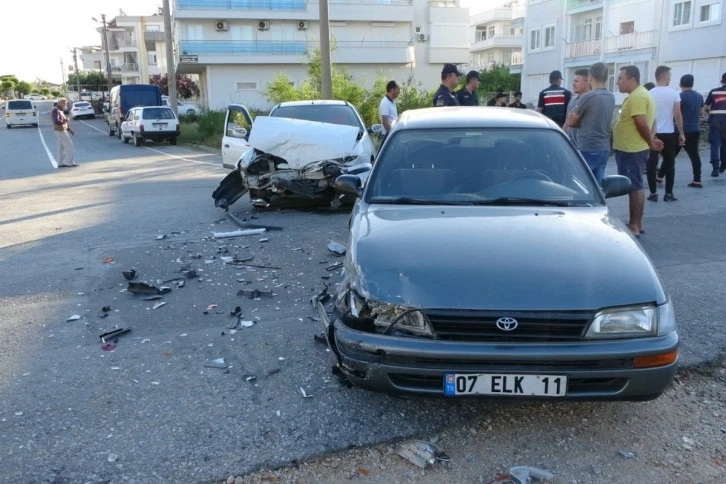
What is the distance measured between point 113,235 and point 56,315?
10.6 ft

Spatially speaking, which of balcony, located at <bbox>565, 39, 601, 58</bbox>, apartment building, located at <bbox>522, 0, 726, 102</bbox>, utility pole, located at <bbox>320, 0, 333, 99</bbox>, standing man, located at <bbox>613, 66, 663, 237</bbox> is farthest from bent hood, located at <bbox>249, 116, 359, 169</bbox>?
balcony, located at <bbox>565, 39, 601, 58</bbox>

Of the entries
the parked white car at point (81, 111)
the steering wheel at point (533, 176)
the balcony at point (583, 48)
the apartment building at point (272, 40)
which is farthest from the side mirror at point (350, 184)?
the parked white car at point (81, 111)

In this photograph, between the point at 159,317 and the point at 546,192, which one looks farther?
the point at 159,317

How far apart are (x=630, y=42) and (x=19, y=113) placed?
38504 mm

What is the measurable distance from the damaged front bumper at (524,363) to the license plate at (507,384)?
27 mm

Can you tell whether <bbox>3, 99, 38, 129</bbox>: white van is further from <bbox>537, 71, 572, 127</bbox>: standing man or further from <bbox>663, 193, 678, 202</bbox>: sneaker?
<bbox>663, 193, 678, 202</bbox>: sneaker

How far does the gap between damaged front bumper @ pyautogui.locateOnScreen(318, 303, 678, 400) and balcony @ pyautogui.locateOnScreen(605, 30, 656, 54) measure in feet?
117

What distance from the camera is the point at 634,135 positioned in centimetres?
743

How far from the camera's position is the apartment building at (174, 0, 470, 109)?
47531 mm

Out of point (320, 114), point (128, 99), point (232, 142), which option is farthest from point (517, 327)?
point (128, 99)

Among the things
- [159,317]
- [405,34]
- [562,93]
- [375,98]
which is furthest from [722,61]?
[159,317]

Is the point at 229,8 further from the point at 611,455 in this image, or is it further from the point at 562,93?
the point at 611,455

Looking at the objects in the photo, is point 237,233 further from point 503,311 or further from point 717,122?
point 717,122

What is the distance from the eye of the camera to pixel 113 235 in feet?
27.8
